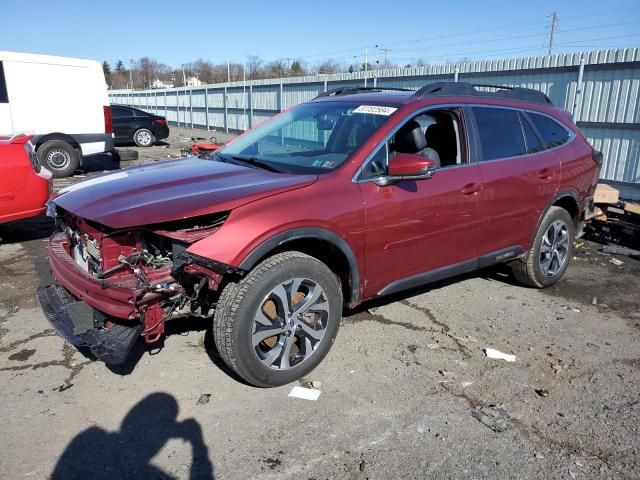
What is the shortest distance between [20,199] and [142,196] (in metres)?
3.33

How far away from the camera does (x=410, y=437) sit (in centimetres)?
283

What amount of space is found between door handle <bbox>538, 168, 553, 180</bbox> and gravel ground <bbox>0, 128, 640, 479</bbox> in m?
1.25

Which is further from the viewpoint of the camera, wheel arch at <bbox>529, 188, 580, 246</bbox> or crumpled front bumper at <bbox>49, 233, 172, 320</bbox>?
wheel arch at <bbox>529, 188, 580, 246</bbox>

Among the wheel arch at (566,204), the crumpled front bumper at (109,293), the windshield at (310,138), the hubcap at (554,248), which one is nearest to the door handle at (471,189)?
the windshield at (310,138)

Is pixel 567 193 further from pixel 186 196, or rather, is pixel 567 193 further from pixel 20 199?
pixel 20 199

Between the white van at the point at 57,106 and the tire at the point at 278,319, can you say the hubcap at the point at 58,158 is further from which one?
the tire at the point at 278,319

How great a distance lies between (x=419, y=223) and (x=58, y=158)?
10.3 m

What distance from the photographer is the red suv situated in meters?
2.92

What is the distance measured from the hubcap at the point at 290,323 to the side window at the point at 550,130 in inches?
116

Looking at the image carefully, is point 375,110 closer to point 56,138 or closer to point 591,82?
point 591,82

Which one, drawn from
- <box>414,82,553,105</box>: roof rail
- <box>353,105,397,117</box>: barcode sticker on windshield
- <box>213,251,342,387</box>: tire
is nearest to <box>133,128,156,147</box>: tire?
<box>414,82,553,105</box>: roof rail

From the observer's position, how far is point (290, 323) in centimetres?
323

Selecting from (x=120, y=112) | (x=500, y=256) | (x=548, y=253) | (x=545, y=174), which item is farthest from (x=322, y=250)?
(x=120, y=112)

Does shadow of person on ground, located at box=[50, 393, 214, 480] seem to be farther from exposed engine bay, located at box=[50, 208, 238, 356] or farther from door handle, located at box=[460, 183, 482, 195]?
door handle, located at box=[460, 183, 482, 195]
